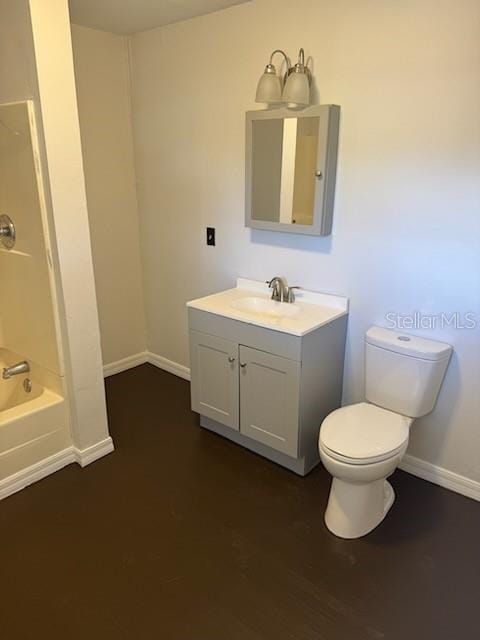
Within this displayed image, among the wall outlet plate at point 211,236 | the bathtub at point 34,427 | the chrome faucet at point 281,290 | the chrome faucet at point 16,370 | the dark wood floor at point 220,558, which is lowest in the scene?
the dark wood floor at point 220,558

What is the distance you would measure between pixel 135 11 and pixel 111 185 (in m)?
1.03

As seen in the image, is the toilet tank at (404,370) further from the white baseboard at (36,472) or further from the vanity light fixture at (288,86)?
the white baseboard at (36,472)

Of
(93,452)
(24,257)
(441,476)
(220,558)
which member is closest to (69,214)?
(24,257)

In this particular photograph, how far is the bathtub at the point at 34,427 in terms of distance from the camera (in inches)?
86.9

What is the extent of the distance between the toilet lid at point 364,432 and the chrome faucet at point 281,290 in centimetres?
69

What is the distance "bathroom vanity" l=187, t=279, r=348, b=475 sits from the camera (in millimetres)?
2209

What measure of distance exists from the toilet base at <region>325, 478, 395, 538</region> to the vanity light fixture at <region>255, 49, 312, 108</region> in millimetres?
1714

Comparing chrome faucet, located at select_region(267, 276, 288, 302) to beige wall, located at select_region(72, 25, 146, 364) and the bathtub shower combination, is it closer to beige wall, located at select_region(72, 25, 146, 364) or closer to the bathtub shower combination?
the bathtub shower combination

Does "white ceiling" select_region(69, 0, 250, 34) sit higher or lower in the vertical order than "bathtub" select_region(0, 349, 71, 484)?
higher

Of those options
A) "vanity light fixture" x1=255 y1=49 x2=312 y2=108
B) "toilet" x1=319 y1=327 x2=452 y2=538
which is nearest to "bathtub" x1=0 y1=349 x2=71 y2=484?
"toilet" x1=319 y1=327 x2=452 y2=538

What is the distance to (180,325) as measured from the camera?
3.32 meters

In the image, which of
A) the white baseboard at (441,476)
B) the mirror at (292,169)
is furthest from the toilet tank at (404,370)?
the mirror at (292,169)

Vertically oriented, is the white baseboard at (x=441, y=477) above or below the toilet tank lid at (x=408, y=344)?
below

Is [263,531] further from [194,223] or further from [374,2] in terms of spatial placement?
[374,2]
